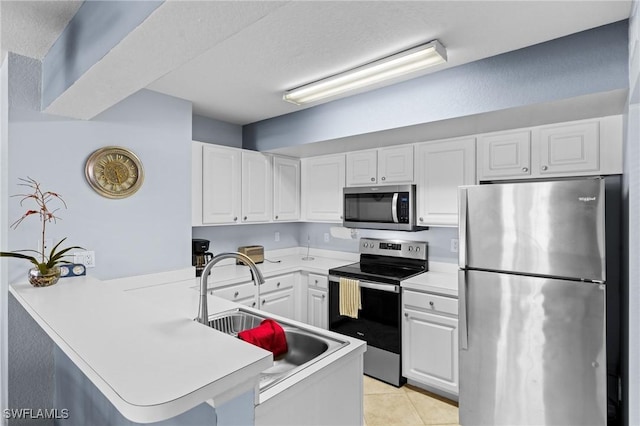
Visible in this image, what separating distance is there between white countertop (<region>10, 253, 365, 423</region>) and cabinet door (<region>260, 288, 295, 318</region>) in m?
1.64

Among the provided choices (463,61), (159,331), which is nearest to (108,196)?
(159,331)

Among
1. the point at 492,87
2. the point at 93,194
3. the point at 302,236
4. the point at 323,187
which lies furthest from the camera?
the point at 302,236

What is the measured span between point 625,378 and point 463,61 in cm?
207

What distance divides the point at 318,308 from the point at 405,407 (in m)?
1.15

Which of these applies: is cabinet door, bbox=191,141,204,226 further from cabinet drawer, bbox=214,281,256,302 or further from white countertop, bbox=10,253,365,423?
white countertop, bbox=10,253,365,423

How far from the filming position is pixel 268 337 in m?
1.61

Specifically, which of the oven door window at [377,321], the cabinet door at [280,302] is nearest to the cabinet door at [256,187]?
the cabinet door at [280,302]

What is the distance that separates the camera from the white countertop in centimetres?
79

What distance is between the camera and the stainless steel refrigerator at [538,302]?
189cm

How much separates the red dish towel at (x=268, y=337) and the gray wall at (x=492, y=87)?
1709 mm

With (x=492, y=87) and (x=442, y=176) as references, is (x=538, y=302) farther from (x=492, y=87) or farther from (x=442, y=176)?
(x=492, y=87)

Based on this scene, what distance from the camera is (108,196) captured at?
8.07 feet

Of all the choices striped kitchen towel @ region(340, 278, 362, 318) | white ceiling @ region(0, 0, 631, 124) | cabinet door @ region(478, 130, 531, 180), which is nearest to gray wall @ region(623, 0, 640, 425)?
white ceiling @ region(0, 0, 631, 124)

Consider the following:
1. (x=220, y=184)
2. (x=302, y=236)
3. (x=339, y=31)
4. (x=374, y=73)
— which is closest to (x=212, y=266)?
(x=339, y=31)
